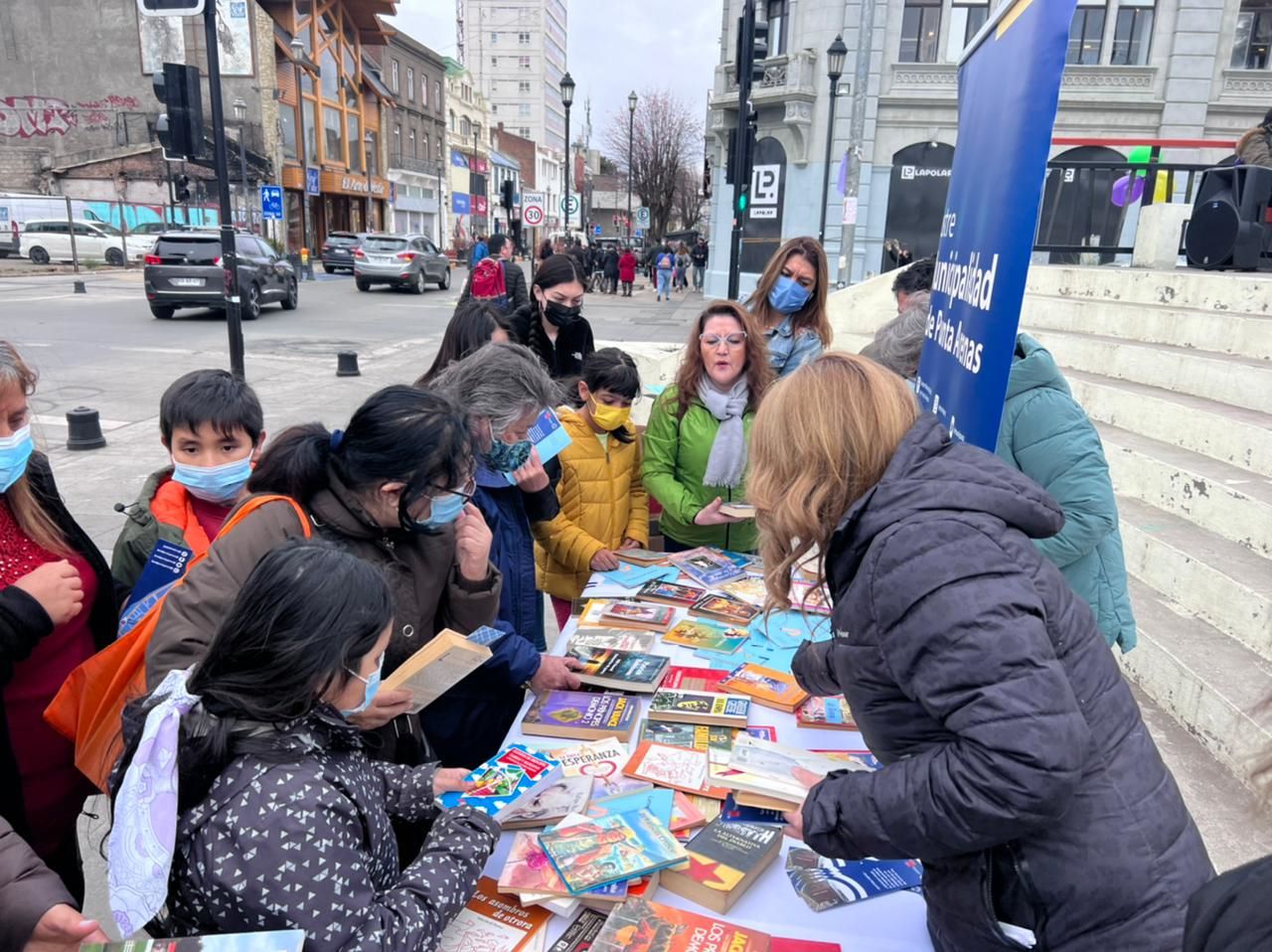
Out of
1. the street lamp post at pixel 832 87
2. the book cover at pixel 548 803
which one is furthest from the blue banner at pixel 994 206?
the street lamp post at pixel 832 87

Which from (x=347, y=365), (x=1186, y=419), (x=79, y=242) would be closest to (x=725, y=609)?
(x=1186, y=419)

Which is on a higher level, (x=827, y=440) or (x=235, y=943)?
(x=827, y=440)

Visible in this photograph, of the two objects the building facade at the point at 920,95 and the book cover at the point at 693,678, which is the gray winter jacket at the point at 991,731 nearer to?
the book cover at the point at 693,678

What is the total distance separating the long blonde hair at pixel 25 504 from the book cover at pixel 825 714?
6.66ft

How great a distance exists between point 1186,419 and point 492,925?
221 inches

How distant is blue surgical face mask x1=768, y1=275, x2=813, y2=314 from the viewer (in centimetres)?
471

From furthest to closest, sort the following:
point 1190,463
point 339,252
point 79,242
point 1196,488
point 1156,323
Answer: point 339,252 < point 79,242 < point 1156,323 < point 1190,463 < point 1196,488

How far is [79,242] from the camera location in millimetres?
27297

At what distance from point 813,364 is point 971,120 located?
114 cm

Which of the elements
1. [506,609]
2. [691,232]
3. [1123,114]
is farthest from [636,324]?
[691,232]

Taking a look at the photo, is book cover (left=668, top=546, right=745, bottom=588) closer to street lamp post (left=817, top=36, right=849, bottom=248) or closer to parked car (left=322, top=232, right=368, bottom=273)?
street lamp post (left=817, top=36, right=849, bottom=248)

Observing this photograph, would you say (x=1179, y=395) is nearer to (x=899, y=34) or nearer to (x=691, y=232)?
(x=899, y=34)

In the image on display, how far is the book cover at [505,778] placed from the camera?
192 centimetres

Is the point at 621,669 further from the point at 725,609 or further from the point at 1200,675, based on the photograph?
the point at 1200,675
